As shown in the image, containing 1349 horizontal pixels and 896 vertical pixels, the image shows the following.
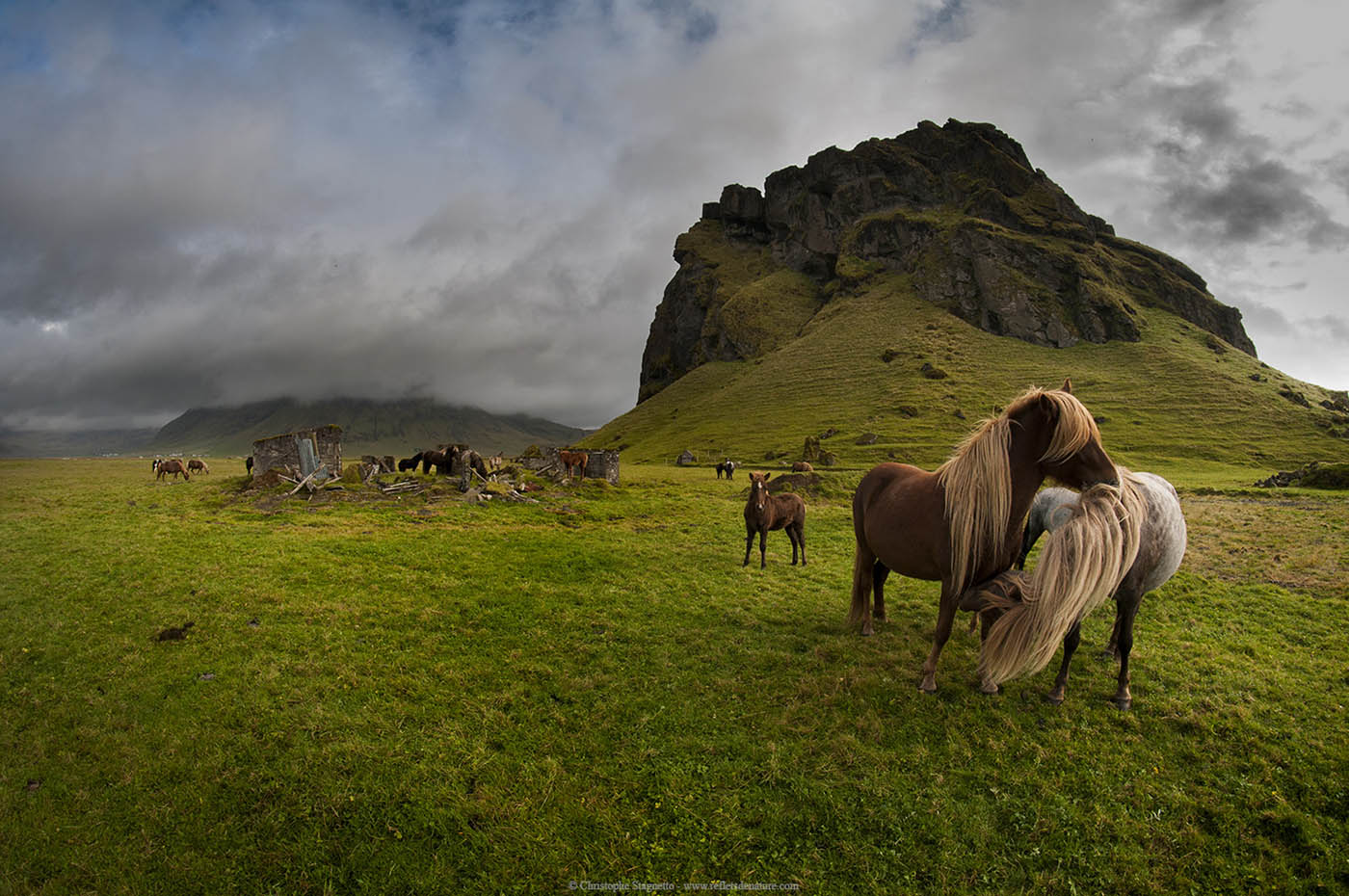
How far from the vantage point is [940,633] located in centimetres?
637

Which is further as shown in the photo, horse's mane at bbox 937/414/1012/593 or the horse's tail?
horse's mane at bbox 937/414/1012/593

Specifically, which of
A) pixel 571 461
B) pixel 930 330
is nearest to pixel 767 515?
pixel 571 461

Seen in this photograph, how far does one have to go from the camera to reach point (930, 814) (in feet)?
15.3

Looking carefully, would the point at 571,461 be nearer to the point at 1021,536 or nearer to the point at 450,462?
the point at 450,462

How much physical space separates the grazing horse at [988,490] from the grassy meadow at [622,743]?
1578mm

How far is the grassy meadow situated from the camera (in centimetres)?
428

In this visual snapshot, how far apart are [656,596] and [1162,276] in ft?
558

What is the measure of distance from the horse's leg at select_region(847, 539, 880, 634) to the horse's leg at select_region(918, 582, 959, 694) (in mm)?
1829

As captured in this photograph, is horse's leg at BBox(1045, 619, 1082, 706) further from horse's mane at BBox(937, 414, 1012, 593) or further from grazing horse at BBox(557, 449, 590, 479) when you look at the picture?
grazing horse at BBox(557, 449, 590, 479)

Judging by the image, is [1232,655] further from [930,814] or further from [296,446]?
[296,446]

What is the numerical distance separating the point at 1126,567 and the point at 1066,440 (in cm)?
135

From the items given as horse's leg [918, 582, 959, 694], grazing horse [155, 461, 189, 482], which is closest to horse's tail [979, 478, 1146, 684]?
horse's leg [918, 582, 959, 694]

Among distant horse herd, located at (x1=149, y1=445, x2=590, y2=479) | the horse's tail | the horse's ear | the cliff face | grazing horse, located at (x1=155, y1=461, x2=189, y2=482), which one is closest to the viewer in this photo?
the horse's tail

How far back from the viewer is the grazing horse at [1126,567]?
5.25 metres
